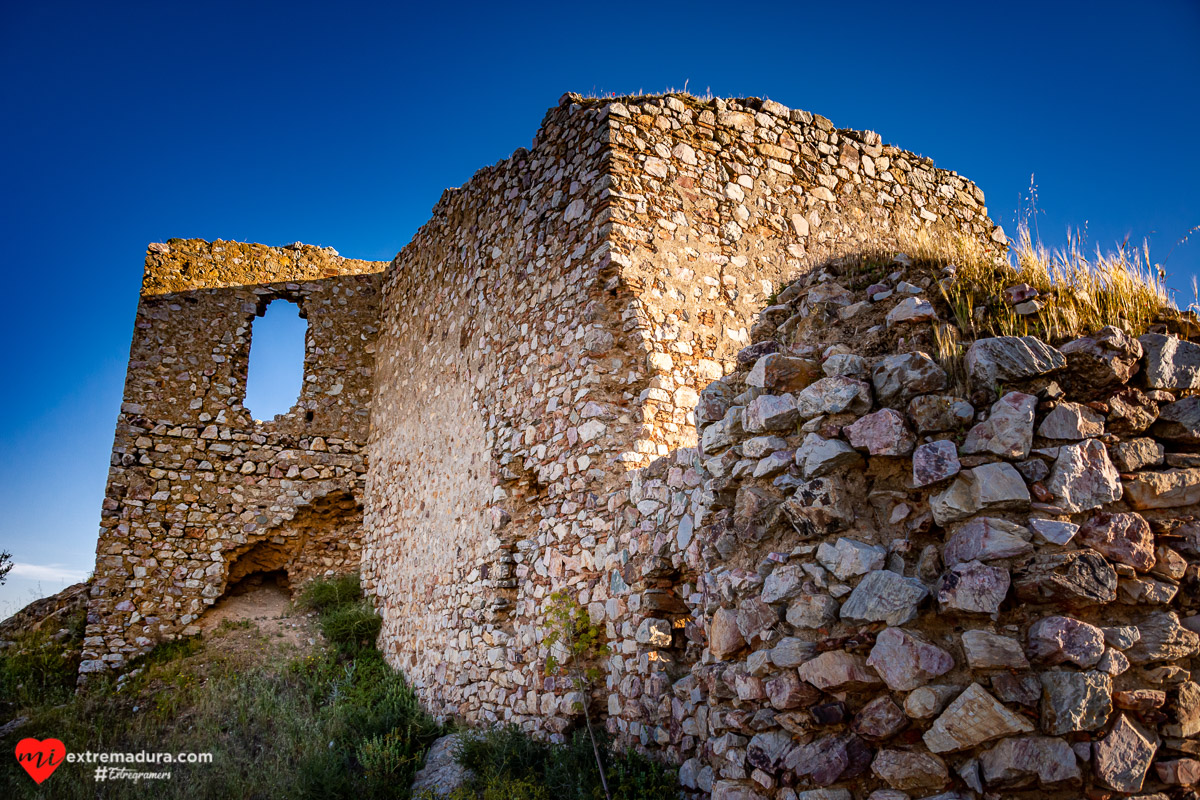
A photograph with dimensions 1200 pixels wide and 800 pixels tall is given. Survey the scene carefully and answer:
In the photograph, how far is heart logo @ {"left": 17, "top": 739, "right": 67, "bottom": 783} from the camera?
22.4ft

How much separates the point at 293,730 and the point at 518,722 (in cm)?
238

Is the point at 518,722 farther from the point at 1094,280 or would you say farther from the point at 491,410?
the point at 1094,280

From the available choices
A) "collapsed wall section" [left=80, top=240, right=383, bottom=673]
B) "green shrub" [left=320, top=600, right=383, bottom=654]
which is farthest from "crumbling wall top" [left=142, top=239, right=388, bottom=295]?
"green shrub" [left=320, top=600, right=383, bottom=654]

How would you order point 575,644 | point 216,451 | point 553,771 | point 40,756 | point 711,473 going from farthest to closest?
point 216,451
point 40,756
point 575,644
point 553,771
point 711,473

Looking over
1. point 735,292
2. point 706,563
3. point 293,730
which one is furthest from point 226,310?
point 706,563

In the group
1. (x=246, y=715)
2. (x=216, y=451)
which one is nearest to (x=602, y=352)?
(x=246, y=715)

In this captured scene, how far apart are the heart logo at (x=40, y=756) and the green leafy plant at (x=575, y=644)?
4855mm

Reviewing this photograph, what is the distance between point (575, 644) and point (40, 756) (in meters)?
5.65

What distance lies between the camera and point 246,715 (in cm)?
723

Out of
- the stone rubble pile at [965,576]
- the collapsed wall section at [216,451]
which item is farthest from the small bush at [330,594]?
the stone rubble pile at [965,576]

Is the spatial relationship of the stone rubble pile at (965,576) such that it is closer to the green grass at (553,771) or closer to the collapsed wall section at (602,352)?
the green grass at (553,771)

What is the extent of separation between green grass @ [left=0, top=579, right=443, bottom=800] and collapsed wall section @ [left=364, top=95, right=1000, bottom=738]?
1.98 feet

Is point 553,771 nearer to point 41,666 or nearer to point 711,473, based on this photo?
point 711,473

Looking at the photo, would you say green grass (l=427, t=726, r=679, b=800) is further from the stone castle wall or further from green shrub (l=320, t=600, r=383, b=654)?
green shrub (l=320, t=600, r=383, b=654)
